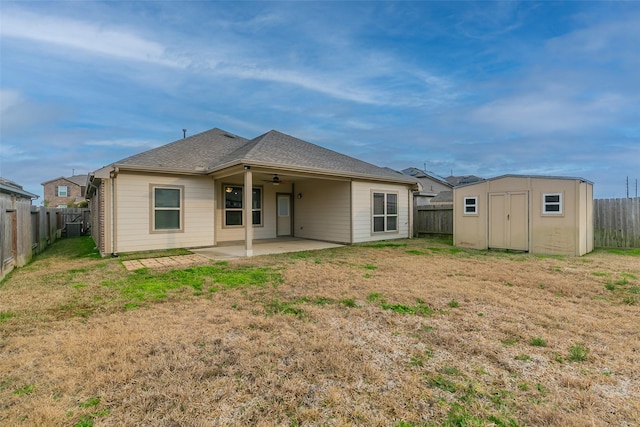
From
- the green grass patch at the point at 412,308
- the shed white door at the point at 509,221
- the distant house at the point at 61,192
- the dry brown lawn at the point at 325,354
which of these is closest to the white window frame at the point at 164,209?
the dry brown lawn at the point at 325,354

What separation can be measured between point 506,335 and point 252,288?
3.72 m

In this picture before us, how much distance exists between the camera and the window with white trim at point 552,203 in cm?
876

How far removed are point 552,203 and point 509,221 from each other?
121 cm

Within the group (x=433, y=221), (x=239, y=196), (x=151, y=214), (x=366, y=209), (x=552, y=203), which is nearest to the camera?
(x=552, y=203)

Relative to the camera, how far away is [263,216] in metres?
12.9

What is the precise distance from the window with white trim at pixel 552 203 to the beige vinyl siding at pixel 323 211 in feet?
19.8

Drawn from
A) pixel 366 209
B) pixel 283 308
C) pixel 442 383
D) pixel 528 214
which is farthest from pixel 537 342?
pixel 366 209

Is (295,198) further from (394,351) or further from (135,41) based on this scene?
(394,351)

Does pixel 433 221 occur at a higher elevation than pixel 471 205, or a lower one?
lower

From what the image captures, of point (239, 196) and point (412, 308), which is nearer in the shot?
point (412, 308)

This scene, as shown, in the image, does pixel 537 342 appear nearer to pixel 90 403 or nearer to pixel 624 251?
pixel 90 403

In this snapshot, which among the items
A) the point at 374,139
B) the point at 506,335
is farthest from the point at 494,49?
the point at 374,139

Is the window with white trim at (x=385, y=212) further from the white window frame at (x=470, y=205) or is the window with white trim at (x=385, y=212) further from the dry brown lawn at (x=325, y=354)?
the dry brown lawn at (x=325, y=354)

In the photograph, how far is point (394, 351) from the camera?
114 inches
